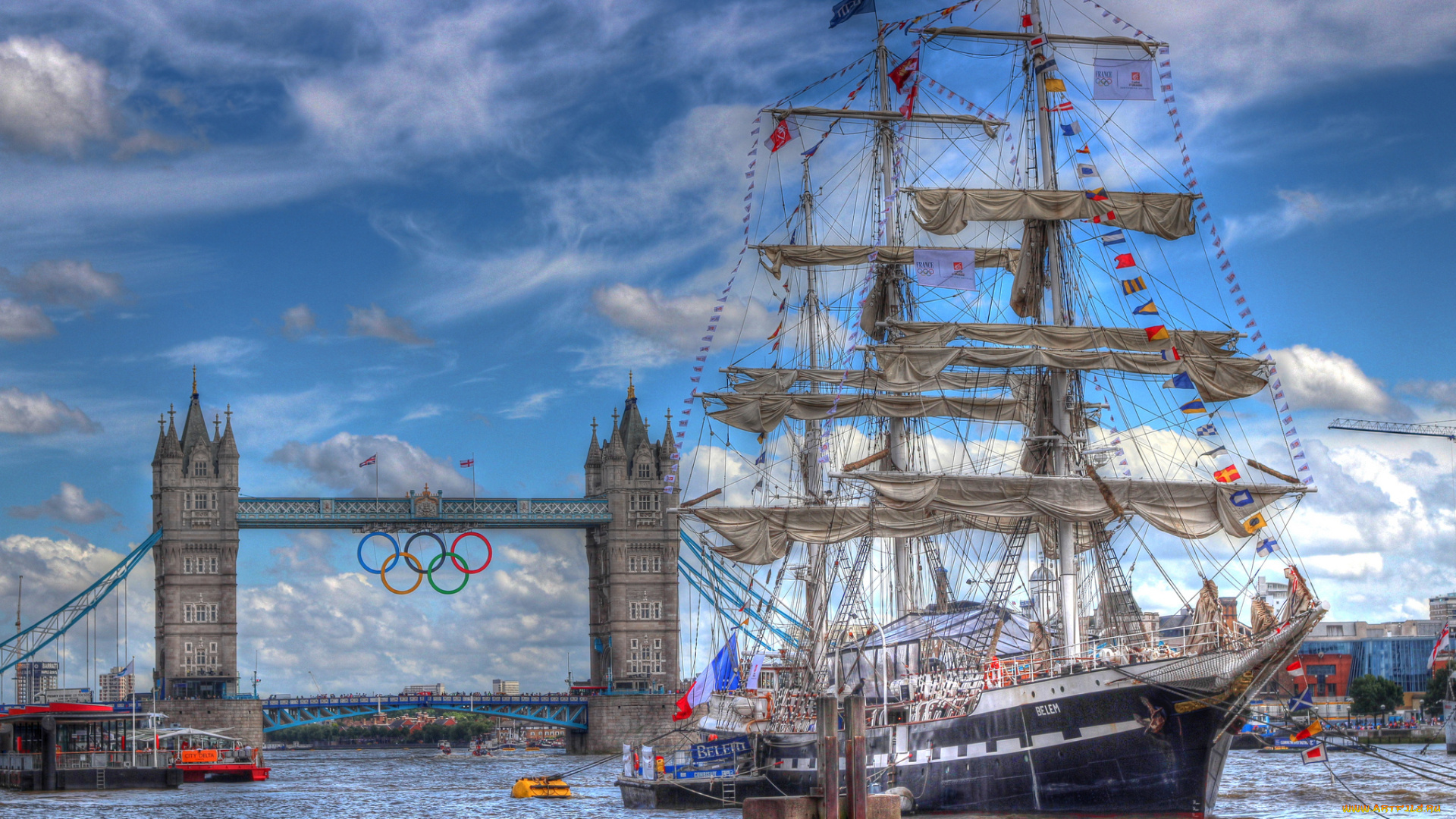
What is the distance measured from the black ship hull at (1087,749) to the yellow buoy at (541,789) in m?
26.2

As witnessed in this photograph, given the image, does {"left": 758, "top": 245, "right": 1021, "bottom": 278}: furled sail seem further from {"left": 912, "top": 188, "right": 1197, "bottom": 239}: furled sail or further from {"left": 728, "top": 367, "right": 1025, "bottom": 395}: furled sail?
{"left": 912, "top": 188, "right": 1197, "bottom": 239}: furled sail

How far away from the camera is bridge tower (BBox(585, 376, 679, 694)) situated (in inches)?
4796

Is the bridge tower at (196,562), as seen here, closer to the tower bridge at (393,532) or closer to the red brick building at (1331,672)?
the tower bridge at (393,532)

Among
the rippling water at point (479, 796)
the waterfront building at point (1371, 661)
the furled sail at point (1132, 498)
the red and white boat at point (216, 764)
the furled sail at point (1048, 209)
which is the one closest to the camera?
the furled sail at point (1132, 498)

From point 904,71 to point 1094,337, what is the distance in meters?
12.5

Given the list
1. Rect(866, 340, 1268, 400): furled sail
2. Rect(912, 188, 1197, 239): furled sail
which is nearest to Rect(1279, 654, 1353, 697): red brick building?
Rect(866, 340, 1268, 400): furled sail

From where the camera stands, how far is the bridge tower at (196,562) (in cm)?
11888

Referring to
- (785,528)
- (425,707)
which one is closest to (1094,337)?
(785,528)

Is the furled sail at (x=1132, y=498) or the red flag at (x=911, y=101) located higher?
the red flag at (x=911, y=101)

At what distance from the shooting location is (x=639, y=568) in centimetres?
12281

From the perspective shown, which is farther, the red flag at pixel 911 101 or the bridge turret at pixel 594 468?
the bridge turret at pixel 594 468

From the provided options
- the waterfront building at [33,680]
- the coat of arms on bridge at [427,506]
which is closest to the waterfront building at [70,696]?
the waterfront building at [33,680]

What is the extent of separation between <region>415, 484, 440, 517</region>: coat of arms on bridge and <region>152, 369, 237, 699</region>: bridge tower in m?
14.8

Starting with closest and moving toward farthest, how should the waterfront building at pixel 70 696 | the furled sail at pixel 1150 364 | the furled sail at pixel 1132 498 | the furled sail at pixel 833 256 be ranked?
1. the furled sail at pixel 1132 498
2. the furled sail at pixel 1150 364
3. the furled sail at pixel 833 256
4. the waterfront building at pixel 70 696
